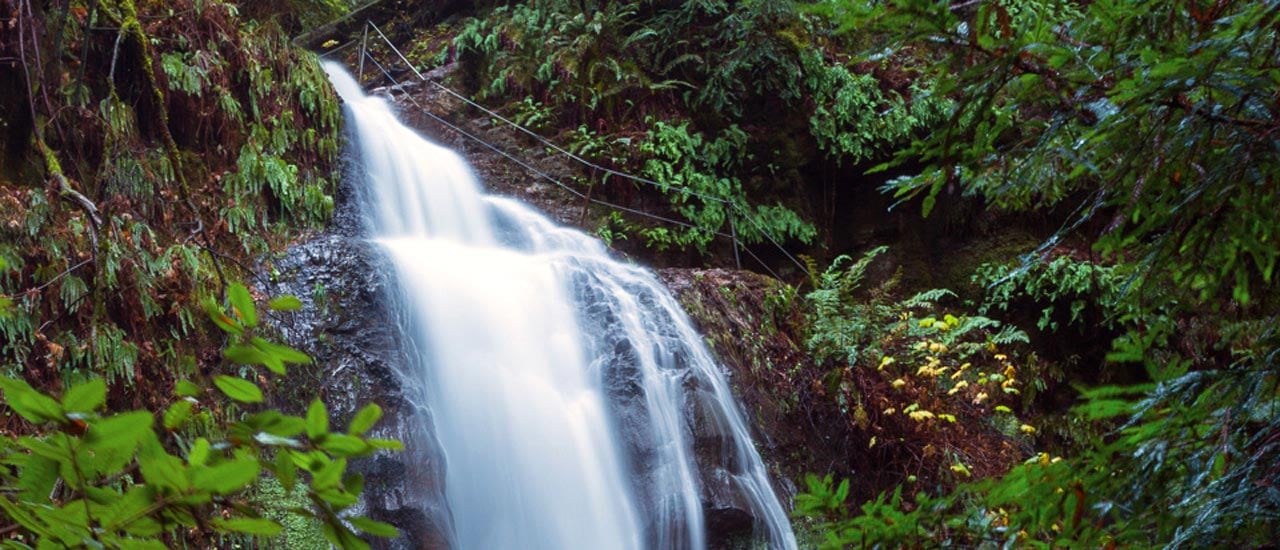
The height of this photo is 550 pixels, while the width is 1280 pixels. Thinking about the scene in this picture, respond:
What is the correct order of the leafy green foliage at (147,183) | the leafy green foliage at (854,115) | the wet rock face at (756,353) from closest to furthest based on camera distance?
the leafy green foliage at (147,183) → the wet rock face at (756,353) → the leafy green foliage at (854,115)

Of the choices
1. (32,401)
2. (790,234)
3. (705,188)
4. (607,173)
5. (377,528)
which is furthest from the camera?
(790,234)

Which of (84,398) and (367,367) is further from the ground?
(84,398)

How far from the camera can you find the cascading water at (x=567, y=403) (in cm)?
554

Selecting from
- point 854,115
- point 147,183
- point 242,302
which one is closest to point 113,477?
point 242,302

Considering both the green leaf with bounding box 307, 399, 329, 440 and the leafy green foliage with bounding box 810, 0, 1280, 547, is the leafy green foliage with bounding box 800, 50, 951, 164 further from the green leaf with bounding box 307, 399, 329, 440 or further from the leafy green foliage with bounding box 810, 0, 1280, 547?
the green leaf with bounding box 307, 399, 329, 440

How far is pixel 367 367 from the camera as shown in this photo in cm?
540

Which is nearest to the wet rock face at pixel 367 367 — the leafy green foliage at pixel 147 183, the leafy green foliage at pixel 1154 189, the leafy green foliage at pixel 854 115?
the leafy green foliage at pixel 147 183

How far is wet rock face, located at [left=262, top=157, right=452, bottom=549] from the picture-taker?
485 centimetres

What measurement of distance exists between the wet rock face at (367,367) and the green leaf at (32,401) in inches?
163

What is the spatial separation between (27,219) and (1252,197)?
16.8ft

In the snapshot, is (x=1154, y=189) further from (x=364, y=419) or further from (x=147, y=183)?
(x=147, y=183)

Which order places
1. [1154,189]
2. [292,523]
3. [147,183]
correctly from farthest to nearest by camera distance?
[147,183], [292,523], [1154,189]

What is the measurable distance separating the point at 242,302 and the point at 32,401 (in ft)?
0.75

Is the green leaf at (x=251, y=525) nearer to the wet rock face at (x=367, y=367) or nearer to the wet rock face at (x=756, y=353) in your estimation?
the wet rock face at (x=367, y=367)
